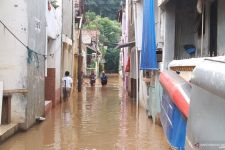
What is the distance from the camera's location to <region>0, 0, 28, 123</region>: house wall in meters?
12.8

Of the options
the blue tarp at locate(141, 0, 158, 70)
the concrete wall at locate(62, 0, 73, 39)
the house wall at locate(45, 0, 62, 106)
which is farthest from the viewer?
the concrete wall at locate(62, 0, 73, 39)

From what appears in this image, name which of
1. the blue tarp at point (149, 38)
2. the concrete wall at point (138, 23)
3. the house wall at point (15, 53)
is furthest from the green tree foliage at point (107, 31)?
the house wall at point (15, 53)

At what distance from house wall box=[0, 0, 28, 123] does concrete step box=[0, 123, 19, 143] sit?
0.43 metres

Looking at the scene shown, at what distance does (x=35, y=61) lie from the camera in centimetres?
1470

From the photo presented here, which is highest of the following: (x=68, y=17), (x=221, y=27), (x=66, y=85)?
(x=68, y=17)

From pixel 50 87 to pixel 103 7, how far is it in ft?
260

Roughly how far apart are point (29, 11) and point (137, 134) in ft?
15.7

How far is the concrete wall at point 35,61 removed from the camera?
13.7 m

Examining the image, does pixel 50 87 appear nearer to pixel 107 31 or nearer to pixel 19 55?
pixel 19 55

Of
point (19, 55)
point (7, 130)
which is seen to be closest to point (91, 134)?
point (7, 130)

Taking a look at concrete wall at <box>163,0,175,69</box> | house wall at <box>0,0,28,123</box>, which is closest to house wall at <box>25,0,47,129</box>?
house wall at <box>0,0,28,123</box>

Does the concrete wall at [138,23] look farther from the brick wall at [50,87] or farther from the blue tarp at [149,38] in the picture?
the brick wall at [50,87]

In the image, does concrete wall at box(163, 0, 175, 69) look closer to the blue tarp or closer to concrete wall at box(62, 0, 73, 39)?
the blue tarp

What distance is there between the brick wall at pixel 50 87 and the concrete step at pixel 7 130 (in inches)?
327
